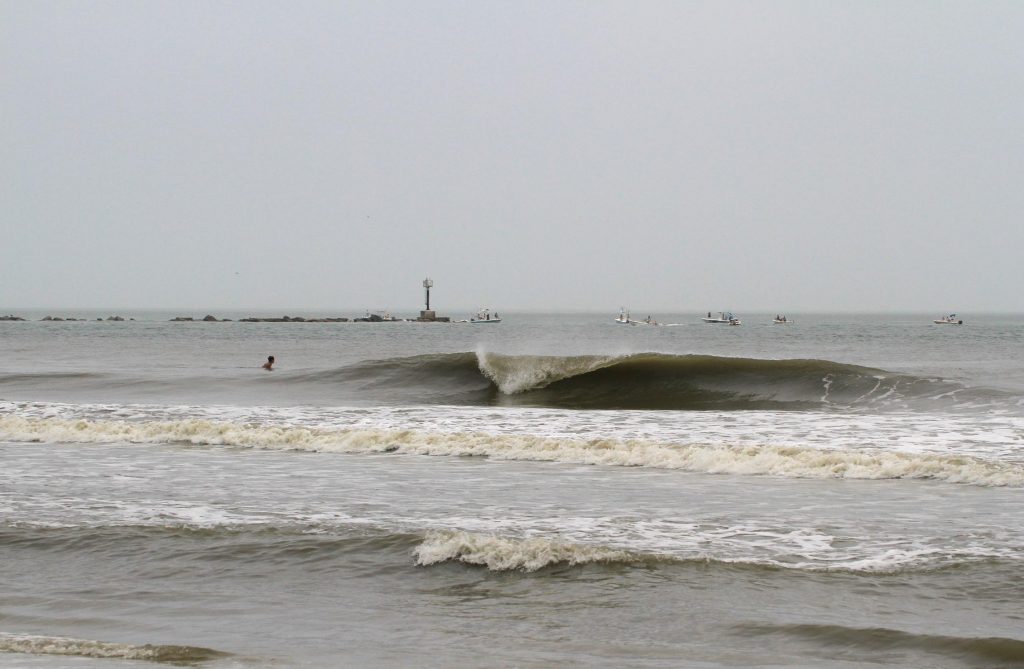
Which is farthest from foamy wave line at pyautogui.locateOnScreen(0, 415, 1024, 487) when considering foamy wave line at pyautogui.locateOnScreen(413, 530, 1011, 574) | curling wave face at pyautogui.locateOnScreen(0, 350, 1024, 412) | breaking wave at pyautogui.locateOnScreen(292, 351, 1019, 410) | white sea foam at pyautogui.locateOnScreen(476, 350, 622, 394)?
white sea foam at pyautogui.locateOnScreen(476, 350, 622, 394)

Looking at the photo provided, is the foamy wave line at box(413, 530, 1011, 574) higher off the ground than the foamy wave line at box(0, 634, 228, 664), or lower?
higher

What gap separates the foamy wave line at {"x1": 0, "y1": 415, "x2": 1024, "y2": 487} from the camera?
13.1 metres

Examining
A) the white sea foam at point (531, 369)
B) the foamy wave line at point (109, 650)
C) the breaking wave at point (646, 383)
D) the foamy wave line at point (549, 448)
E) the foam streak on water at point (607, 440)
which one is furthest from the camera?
the white sea foam at point (531, 369)

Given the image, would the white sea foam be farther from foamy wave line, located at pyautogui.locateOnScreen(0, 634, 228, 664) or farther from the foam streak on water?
foamy wave line, located at pyautogui.locateOnScreen(0, 634, 228, 664)

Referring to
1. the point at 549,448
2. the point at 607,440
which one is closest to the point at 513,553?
the point at 549,448

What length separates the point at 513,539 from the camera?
9031 millimetres

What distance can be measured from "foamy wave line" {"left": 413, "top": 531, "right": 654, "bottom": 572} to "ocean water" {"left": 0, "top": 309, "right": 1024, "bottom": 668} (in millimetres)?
29

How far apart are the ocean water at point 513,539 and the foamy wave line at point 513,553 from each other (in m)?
0.03

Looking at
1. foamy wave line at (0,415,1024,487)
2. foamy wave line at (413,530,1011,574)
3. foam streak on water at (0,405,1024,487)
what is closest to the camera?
foamy wave line at (413,530,1011,574)

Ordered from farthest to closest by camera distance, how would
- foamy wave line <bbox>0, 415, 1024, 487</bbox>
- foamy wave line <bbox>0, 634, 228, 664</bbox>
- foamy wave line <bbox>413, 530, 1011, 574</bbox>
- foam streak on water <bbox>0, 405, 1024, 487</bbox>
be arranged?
1. foam streak on water <bbox>0, 405, 1024, 487</bbox>
2. foamy wave line <bbox>0, 415, 1024, 487</bbox>
3. foamy wave line <bbox>413, 530, 1011, 574</bbox>
4. foamy wave line <bbox>0, 634, 228, 664</bbox>

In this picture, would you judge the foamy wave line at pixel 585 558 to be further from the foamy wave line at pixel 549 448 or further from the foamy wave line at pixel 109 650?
the foamy wave line at pixel 549 448

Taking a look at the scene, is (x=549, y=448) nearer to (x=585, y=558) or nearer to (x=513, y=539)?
(x=513, y=539)

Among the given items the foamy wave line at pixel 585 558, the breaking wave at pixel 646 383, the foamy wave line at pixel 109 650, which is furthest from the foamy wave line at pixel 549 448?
the breaking wave at pixel 646 383

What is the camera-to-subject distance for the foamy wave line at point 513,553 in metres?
8.34
